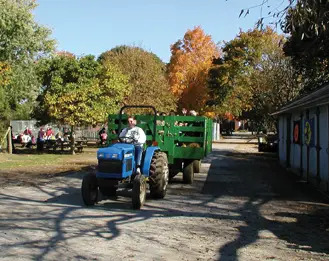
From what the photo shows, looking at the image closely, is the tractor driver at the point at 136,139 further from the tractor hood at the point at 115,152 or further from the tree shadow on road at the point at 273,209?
the tree shadow on road at the point at 273,209

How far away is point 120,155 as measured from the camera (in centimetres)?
890

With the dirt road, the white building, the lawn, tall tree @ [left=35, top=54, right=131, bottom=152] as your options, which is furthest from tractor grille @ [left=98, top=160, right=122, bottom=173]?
tall tree @ [left=35, top=54, right=131, bottom=152]

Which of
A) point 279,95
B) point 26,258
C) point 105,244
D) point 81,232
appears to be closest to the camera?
point 26,258

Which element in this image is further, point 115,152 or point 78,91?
point 78,91

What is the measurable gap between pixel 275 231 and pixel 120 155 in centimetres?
327

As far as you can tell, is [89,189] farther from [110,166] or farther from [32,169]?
[32,169]

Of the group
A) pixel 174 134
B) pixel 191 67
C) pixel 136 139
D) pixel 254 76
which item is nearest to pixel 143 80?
pixel 254 76

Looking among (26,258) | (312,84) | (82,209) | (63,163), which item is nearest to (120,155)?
(82,209)

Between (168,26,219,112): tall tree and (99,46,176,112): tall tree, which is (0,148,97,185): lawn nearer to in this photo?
(99,46,176,112): tall tree

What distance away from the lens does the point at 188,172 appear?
43.2 feet

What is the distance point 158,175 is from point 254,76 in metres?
26.5

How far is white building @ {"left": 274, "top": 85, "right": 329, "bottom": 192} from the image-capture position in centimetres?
1234

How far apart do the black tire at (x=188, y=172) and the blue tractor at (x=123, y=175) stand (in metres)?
3.07

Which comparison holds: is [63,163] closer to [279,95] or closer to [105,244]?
[105,244]
